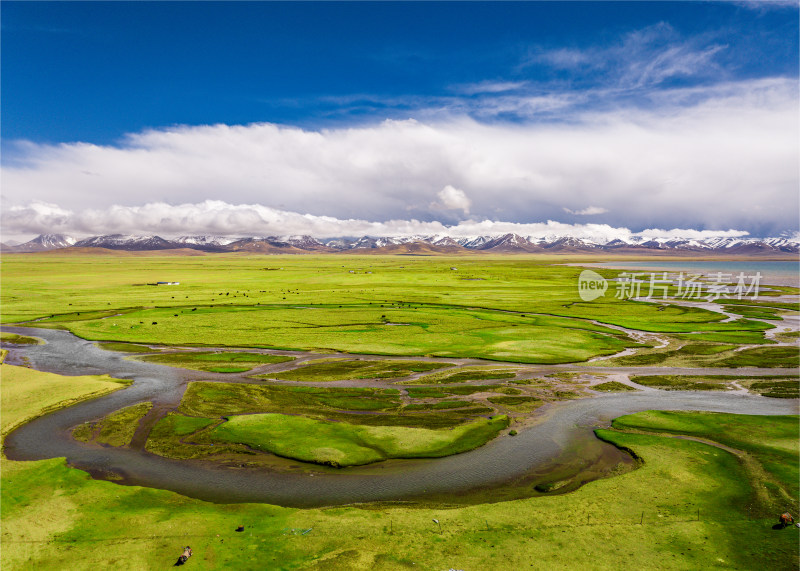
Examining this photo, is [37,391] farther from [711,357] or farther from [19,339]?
[711,357]

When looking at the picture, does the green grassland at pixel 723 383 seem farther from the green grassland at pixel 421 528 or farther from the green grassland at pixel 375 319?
the green grassland at pixel 421 528

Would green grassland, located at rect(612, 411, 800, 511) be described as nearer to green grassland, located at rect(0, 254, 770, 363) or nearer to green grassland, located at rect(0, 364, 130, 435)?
green grassland, located at rect(0, 254, 770, 363)

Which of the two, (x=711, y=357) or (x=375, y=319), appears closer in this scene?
(x=711, y=357)

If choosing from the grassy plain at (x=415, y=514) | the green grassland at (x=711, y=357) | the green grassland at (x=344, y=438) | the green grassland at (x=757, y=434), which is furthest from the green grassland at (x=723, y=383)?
the green grassland at (x=344, y=438)

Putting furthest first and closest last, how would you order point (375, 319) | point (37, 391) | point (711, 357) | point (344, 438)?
point (375, 319) → point (711, 357) → point (37, 391) → point (344, 438)

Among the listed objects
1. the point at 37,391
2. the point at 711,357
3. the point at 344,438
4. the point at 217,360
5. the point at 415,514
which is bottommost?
the point at 217,360

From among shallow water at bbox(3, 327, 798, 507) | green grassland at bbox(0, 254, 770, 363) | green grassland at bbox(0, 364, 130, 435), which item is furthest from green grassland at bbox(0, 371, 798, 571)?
green grassland at bbox(0, 254, 770, 363)

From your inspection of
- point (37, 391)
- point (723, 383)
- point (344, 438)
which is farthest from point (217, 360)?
point (723, 383)

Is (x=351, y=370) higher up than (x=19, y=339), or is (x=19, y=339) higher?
(x=351, y=370)
